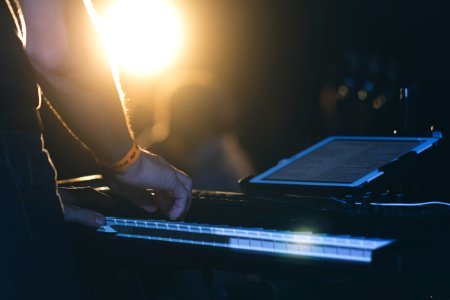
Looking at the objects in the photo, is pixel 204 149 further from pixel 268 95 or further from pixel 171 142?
pixel 268 95

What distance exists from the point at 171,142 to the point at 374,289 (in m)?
1.65

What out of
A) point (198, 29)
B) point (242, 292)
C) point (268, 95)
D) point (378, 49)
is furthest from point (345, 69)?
point (242, 292)

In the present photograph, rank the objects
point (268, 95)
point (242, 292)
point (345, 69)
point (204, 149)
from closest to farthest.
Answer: point (242, 292) → point (204, 149) → point (268, 95) → point (345, 69)

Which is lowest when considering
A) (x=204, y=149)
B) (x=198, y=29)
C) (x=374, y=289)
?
(x=374, y=289)

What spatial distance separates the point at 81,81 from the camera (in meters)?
1.22

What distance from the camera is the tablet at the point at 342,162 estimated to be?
63.6 inches

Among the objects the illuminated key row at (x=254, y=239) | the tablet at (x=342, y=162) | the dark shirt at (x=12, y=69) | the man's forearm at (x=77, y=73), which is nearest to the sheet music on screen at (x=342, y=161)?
the tablet at (x=342, y=162)

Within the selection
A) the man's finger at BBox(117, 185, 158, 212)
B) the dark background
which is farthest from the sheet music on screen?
the dark background

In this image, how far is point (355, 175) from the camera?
5.34ft

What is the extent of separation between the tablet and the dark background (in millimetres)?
4385

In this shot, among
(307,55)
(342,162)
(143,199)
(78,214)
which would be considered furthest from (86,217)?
(307,55)

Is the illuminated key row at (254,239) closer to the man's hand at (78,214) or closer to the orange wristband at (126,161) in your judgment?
the man's hand at (78,214)

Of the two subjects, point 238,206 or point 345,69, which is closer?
point 238,206

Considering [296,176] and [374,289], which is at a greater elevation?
[296,176]
